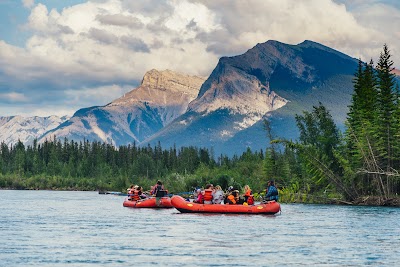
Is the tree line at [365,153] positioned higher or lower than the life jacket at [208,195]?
higher

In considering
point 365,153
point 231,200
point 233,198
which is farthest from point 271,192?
point 365,153

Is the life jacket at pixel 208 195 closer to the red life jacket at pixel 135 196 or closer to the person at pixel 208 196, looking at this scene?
the person at pixel 208 196

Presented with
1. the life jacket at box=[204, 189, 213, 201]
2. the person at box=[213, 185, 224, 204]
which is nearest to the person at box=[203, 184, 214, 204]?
the life jacket at box=[204, 189, 213, 201]

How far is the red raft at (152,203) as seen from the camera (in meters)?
80.8

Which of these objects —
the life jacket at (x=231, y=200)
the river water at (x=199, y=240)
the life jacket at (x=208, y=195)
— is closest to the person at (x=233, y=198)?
the life jacket at (x=231, y=200)

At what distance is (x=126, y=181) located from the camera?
581 feet

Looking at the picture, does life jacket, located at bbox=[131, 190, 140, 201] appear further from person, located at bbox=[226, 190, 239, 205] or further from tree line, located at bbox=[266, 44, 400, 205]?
person, located at bbox=[226, 190, 239, 205]

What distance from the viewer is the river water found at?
122 ft

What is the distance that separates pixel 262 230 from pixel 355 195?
4091cm

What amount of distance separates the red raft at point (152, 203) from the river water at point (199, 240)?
40.5ft

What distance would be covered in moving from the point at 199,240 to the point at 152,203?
36.6m

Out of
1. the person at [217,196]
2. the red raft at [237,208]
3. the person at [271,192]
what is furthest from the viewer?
the person at [271,192]

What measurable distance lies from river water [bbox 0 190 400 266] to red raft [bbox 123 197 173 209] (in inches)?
486

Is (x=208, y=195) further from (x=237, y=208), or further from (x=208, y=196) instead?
(x=237, y=208)
